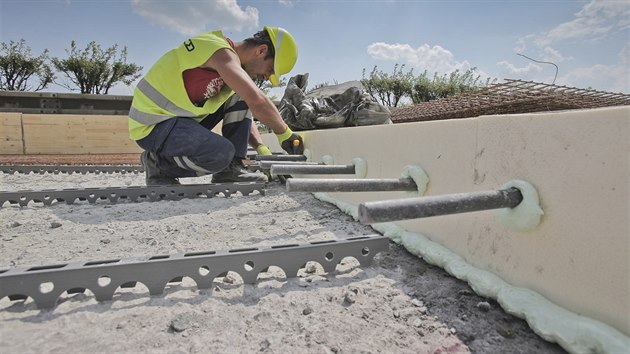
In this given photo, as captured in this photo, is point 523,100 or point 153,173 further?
point 523,100

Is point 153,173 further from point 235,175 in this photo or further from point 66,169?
point 66,169

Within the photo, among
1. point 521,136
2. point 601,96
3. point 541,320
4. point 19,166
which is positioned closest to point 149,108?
point 521,136

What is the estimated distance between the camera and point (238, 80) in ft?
7.45

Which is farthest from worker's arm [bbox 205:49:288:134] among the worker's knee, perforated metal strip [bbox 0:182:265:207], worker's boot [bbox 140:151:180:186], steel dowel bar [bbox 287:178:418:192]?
steel dowel bar [bbox 287:178:418:192]

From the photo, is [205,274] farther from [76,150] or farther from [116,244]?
[76,150]

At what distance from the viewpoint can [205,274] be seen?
1.17 metres

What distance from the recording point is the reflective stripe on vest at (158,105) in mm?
2514

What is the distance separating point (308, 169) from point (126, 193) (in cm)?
147

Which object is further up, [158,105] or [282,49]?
[282,49]

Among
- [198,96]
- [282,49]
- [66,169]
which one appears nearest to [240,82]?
[198,96]

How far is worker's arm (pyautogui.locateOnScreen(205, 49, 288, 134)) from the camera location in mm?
2275

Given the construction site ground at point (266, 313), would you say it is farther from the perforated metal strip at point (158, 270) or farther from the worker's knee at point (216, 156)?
the worker's knee at point (216, 156)

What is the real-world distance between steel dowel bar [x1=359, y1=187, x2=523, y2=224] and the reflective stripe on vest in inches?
82.9

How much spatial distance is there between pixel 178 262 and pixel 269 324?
367mm
